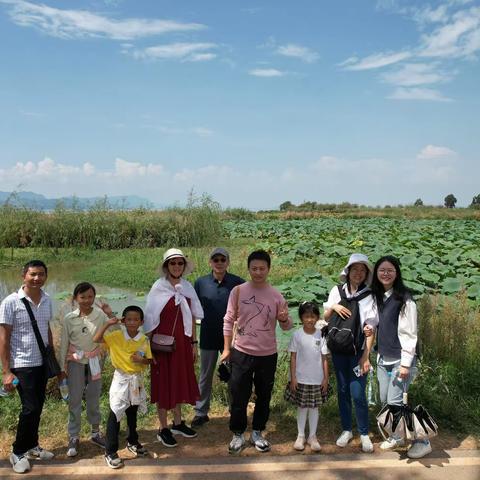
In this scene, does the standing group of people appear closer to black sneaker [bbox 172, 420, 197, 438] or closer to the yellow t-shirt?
the yellow t-shirt

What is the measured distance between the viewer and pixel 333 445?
3395mm

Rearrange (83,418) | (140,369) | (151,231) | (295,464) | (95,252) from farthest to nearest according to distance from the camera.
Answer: (151,231), (95,252), (83,418), (140,369), (295,464)

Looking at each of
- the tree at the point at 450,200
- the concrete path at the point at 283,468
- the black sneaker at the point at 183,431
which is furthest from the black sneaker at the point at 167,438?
the tree at the point at 450,200

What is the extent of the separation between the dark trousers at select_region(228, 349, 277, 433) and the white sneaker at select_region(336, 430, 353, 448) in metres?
0.60

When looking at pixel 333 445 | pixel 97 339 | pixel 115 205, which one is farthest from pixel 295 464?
pixel 115 205

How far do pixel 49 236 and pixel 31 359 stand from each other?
53.3 feet

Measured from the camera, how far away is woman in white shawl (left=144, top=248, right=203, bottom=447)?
340cm

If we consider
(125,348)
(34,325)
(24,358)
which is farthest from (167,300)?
(24,358)

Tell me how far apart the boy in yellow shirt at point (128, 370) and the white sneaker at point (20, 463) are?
0.53 metres

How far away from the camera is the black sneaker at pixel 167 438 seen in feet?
11.2

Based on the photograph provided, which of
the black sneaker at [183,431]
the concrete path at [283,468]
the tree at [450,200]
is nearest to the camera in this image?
the concrete path at [283,468]

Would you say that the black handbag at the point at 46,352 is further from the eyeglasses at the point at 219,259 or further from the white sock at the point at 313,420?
the white sock at the point at 313,420

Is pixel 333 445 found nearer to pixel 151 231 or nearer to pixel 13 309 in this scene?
pixel 13 309

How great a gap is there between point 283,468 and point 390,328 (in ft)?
4.10
